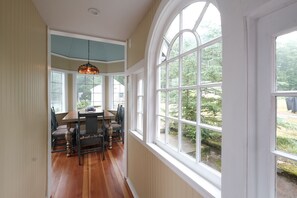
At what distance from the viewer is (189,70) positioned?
1.15m

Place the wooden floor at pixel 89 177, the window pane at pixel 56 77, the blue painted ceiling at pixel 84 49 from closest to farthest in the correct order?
the wooden floor at pixel 89 177 < the blue painted ceiling at pixel 84 49 < the window pane at pixel 56 77

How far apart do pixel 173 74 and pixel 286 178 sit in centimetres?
100

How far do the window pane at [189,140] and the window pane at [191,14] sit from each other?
764mm

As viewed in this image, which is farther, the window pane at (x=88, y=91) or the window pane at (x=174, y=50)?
the window pane at (x=88, y=91)

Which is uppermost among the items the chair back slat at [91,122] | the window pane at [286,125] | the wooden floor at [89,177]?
the window pane at [286,125]

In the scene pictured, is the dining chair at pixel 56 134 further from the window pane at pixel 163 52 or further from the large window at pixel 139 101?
the window pane at pixel 163 52

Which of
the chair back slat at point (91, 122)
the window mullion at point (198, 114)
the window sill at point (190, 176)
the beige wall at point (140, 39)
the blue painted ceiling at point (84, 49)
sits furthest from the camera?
the blue painted ceiling at point (84, 49)

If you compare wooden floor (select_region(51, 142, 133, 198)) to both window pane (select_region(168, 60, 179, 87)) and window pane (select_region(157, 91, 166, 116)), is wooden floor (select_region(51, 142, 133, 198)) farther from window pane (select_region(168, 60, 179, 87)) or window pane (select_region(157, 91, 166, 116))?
window pane (select_region(168, 60, 179, 87))

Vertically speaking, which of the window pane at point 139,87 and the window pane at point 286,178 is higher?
the window pane at point 139,87

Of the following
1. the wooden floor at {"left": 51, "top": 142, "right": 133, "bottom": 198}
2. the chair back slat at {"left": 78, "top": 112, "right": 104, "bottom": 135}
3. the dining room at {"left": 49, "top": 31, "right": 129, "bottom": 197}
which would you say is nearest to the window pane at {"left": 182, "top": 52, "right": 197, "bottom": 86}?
the dining room at {"left": 49, "top": 31, "right": 129, "bottom": 197}

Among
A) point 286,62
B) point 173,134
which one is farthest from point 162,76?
point 286,62

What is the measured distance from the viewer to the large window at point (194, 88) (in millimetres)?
921

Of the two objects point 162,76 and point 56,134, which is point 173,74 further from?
point 56,134

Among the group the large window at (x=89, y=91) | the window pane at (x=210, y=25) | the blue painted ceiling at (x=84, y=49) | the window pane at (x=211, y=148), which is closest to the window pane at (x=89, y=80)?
the large window at (x=89, y=91)
